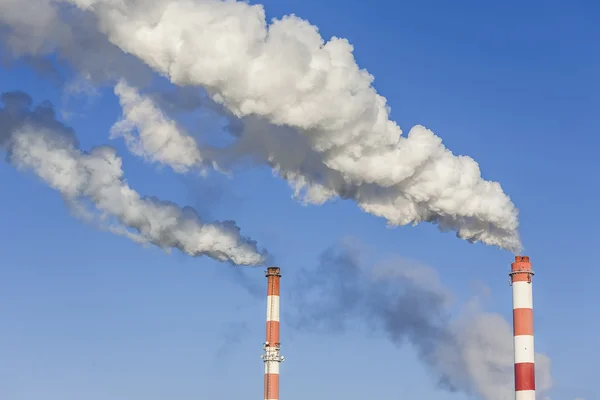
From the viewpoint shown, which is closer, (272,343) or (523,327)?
(523,327)

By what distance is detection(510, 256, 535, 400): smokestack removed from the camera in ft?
156

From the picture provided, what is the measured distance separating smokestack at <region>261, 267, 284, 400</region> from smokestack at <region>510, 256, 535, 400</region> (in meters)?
14.7

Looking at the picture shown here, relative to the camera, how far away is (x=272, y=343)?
192 feet

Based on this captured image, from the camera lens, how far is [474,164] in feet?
157

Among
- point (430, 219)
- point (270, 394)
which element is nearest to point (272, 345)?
point (270, 394)

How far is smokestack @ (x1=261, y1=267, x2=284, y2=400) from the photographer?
5825 centimetres

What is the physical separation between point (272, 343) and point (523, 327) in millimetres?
15722

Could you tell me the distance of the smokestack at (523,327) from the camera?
47406 millimetres

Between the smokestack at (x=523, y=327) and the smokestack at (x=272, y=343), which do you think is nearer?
the smokestack at (x=523, y=327)

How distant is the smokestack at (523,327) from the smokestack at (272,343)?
14.7 meters

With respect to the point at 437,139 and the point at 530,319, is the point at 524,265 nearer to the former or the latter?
the point at 530,319

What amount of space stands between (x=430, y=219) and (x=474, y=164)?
3496 mm

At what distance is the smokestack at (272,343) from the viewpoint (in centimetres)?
5825

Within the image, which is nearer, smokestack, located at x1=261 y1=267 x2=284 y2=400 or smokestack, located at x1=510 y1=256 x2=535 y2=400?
smokestack, located at x1=510 y1=256 x2=535 y2=400
